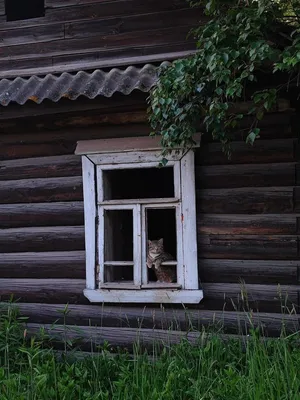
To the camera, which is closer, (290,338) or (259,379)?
(259,379)

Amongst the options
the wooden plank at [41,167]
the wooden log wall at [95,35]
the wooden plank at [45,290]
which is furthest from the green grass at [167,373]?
the wooden log wall at [95,35]

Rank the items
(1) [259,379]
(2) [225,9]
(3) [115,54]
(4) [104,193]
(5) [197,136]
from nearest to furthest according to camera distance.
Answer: (1) [259,379] < (2) [225,9] < (5) [197,136] < (4) [104,193] < (3) [115,54]

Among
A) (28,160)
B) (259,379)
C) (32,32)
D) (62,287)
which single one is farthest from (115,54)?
(259,379)

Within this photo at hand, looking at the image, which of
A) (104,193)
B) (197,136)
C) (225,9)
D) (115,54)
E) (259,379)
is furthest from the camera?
(115,54)

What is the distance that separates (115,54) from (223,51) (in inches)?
73.7

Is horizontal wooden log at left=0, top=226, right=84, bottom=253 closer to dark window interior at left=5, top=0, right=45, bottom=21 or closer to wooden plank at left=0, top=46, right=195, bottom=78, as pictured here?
wooden plank at left=0, top=46, right=195, bottom=78

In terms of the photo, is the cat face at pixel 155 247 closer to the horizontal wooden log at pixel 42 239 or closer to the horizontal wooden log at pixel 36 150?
the horizontal wooden log at pixel 42 239

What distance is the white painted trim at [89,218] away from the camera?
4992 millimetres

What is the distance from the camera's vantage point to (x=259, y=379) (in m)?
3.65

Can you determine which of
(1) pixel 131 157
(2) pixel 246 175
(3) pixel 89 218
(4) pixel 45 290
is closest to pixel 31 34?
(1) pixel 131 157

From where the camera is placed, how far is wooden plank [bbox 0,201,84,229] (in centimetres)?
513

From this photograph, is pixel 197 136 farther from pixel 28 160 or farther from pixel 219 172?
pixel 28 160

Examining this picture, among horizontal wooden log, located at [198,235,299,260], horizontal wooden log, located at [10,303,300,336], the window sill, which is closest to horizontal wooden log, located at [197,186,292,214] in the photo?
horizontal wooden log, located at [198,235,299,260]

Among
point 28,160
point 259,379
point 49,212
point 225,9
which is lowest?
point 259,379
